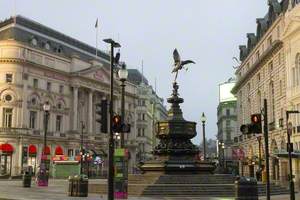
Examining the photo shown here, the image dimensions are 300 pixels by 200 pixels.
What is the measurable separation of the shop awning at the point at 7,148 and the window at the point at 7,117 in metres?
3.56

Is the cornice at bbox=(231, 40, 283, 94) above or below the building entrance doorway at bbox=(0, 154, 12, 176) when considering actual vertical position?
above

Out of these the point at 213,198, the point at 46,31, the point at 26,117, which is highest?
the point at 46,31

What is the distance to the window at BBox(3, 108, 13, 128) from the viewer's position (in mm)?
83188

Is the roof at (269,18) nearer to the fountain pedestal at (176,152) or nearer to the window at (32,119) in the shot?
the fountain pedestal at (176,152)

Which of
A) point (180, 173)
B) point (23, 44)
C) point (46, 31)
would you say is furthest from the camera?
point (46, 31)

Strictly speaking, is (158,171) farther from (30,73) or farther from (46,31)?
(46,31)

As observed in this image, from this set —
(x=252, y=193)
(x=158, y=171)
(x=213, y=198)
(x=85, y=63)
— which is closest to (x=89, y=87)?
(x=85, y=63)

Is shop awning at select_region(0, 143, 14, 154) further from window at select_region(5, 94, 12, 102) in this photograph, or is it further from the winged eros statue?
the winged eros statue

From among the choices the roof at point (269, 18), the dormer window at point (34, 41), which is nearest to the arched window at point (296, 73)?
the roof at point (269, 18)

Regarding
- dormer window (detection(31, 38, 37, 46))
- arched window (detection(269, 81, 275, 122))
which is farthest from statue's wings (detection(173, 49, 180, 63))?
dormer window (detection(31, 38, 37, 46))

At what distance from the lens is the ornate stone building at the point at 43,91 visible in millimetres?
82750

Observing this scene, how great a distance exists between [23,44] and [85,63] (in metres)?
19.7

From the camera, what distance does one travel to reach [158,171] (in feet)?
113

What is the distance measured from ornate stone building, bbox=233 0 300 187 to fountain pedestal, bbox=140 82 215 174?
1444 cm
